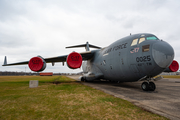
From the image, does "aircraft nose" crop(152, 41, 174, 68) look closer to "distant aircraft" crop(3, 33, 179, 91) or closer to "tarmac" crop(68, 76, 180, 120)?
"distant aircraft" crop(3, 33, 179, 91)

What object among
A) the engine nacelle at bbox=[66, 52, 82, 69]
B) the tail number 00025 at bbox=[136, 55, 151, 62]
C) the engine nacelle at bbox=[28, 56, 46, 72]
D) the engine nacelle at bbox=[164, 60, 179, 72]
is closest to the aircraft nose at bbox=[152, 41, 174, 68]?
the tail number 00025 at bbox=[136, 55, 151, 62]

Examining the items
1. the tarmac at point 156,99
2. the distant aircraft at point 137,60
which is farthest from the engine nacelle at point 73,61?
the tarmac at point 156,99

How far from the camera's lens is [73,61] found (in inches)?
376

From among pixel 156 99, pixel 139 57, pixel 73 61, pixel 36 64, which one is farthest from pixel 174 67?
pixel 36 64

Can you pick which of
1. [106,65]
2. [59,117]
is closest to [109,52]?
[106,65]

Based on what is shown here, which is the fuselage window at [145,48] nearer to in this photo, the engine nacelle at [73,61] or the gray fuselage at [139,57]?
the gray fuselage at [139,57]

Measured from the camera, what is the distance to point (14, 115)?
280cm

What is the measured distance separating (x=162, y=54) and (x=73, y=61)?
671 centimetres

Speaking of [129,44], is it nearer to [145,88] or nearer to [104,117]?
[145,88]

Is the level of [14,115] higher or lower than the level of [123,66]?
lower

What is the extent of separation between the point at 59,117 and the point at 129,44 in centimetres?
654

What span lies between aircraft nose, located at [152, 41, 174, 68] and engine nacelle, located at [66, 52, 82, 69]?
5.93m

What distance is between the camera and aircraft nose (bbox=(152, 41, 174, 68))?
5672mm

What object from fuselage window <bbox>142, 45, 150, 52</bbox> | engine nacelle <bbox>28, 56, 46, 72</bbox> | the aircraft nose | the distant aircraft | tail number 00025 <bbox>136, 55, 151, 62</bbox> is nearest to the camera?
the aircraft nose
